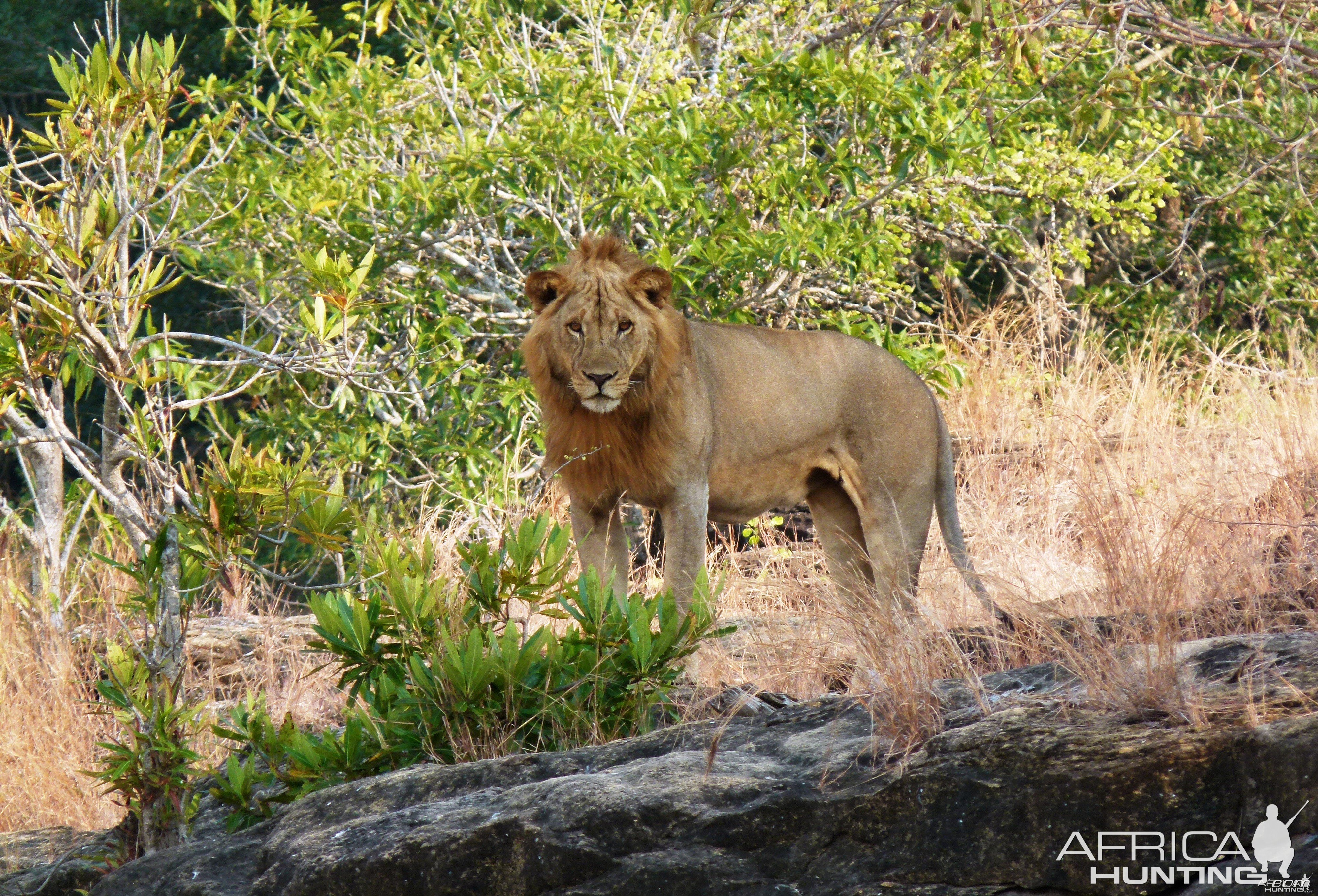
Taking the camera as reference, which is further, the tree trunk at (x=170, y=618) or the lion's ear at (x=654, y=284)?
the lion's ear at (x=654, y=284)

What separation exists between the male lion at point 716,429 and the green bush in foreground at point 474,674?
44 centimetres

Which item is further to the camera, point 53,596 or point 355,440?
point 355,440

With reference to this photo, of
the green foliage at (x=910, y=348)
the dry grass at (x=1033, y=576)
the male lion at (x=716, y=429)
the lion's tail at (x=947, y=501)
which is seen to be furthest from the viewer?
the green foliage at (x=910, y=348)

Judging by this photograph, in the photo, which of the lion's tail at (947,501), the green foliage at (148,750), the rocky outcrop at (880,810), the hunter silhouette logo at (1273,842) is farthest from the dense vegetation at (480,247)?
the hunter silhouette logo at (1273,842)

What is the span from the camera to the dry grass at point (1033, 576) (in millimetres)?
3625

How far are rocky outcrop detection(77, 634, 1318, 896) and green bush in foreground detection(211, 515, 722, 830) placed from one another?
0.49 m

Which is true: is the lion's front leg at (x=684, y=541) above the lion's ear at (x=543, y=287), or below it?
below

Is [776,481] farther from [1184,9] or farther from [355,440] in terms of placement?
[1184,9]

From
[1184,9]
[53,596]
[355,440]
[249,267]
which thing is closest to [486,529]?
[355,440]

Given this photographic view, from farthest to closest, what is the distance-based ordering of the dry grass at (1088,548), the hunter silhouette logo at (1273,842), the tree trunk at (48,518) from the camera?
1. the tree trunk at (48,518)
2. the dry grass at (1088,548)
3. the hunter silhouette logo at (1273,842)

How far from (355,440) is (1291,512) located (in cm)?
488

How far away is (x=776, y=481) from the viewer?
5480mm

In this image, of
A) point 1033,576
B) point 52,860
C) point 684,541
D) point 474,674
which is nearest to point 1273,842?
point 474,674

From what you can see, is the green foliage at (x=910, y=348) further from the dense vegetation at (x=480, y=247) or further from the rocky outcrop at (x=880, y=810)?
the rocky outcrop at (x=880, y=810)
